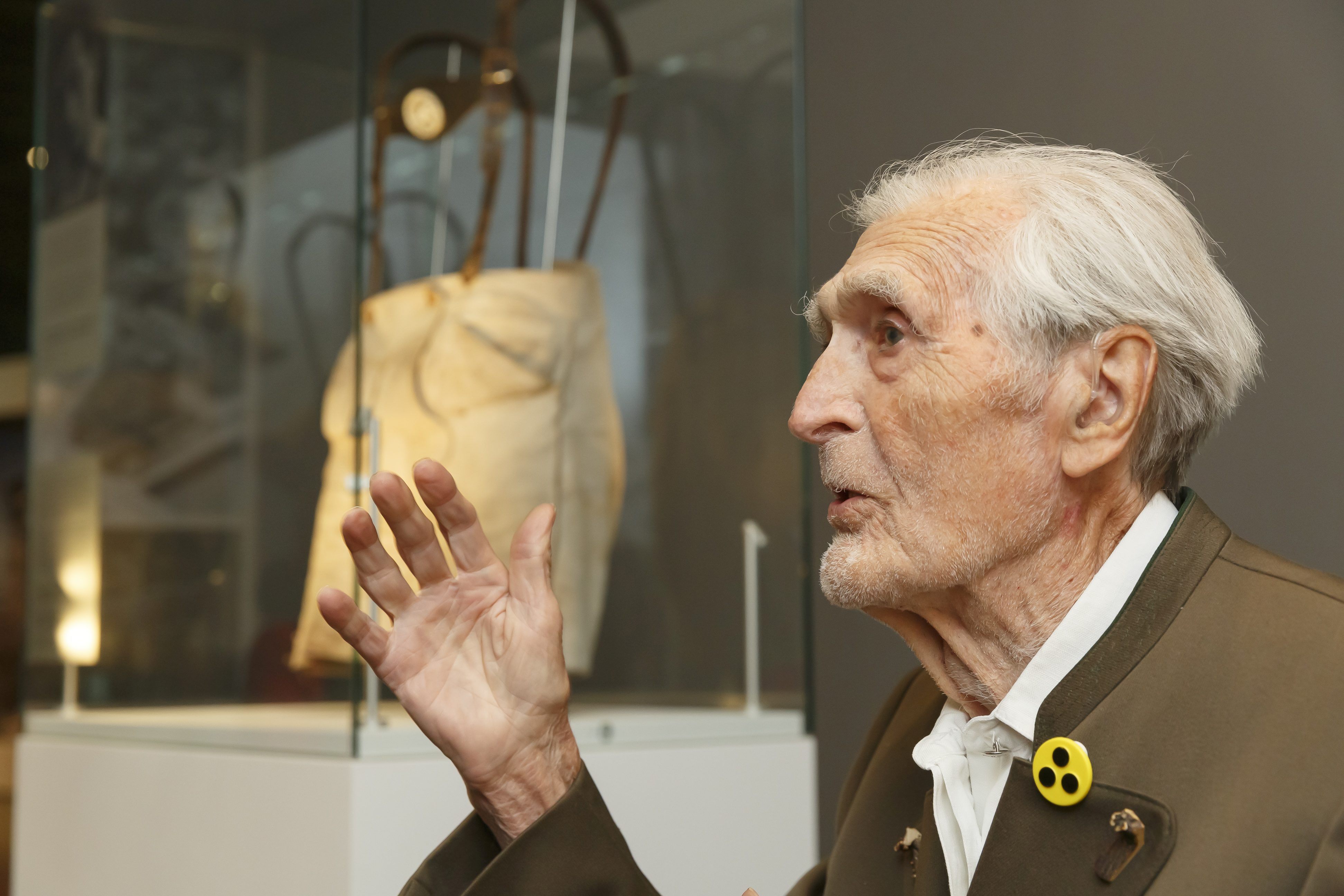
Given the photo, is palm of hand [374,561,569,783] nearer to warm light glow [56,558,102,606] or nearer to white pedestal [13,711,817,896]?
white pedestal [13,711,817,896]

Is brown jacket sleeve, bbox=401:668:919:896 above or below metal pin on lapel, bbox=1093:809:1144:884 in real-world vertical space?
below

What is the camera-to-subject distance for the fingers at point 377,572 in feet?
3.74

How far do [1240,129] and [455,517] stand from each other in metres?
1.05

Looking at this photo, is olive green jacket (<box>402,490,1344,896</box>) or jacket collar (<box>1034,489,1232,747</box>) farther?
jacket collar (<box>1034,489,1232,747</box>)

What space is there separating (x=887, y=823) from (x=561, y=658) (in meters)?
0.37

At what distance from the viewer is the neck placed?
3.69ft

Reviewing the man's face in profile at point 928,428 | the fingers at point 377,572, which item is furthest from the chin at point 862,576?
the fingers at point 377,572

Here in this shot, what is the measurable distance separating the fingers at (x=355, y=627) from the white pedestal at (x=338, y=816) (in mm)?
467

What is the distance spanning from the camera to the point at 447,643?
46.1 inches

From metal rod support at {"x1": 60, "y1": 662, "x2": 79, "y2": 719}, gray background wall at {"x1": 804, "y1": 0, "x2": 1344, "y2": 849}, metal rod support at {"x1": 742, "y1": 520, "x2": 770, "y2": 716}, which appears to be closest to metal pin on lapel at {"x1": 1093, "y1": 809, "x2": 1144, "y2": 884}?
gray background wall at {"x1": 804, "y1": 0, "x2": 1344, "y2": 849}

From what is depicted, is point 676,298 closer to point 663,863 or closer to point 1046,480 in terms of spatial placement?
point 663,863

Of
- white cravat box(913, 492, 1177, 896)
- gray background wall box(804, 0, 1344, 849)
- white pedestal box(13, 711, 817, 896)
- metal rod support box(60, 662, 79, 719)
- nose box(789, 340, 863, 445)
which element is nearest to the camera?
white cravat box(913, 492, 1177, 896)

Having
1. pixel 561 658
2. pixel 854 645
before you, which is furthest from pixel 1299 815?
pixel 854 645

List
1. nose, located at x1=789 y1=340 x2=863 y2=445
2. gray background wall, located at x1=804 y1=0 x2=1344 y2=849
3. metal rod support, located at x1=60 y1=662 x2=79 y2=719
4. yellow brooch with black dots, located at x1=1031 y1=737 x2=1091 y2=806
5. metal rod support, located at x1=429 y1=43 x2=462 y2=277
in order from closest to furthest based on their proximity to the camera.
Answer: yellow brooch with black dots, located at x1=1031 y1=737 x2=1091 y2=806 → nose, located at x1=789 y1=340 x2=863 y2=445 → gray background wall, located at x1=804 y1=0 x2=1344 y2=849 → metal rod support, located at x1=429 y1=43 x2=462 y2=277 → metal rod support, located at x1=60 y1=662 x2=79 y2=719
